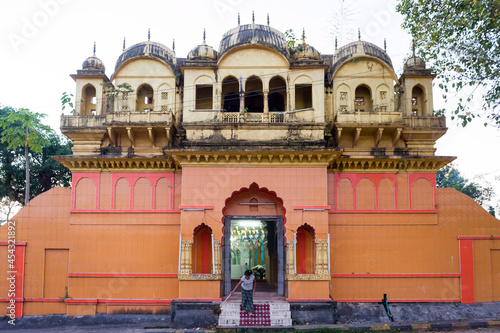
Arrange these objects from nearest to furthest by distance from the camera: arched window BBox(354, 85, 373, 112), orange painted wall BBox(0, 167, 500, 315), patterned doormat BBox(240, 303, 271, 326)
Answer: patterned doormat BBox(240, 303, 271, 326), orange painted wall BBox(0, 167, 500, 315), arched window BBox(354, 85, 373, 112)

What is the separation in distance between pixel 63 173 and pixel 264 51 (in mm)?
14733

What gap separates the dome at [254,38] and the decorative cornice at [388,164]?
400 cm

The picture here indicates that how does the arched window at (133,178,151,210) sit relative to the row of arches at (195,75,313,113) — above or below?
below

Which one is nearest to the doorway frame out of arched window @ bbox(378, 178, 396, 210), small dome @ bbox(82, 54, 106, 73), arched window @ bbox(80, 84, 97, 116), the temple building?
the temple building

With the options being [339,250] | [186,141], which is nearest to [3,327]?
[186,141]

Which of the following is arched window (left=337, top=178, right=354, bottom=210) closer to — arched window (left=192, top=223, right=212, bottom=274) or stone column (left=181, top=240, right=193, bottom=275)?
arched window (left=192, top=223, right=212, bottom=274)

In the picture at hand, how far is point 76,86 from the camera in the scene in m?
14.9

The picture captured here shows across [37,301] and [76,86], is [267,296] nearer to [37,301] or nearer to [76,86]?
[37,301]

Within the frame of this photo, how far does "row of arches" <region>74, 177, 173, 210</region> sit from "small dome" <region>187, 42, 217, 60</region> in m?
4.18

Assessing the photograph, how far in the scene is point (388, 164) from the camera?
14133 millimetres

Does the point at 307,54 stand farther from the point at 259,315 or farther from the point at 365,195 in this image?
the point at 259,315

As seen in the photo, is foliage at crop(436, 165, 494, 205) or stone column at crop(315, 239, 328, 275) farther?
foliage at crop(436, 165, 494, 205)

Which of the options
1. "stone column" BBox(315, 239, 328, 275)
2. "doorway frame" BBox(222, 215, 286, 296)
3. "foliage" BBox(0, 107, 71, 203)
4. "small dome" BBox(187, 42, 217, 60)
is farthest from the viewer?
"foliage" BBox(0, 107, 71, 203)

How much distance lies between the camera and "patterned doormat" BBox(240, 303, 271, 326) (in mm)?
11844
